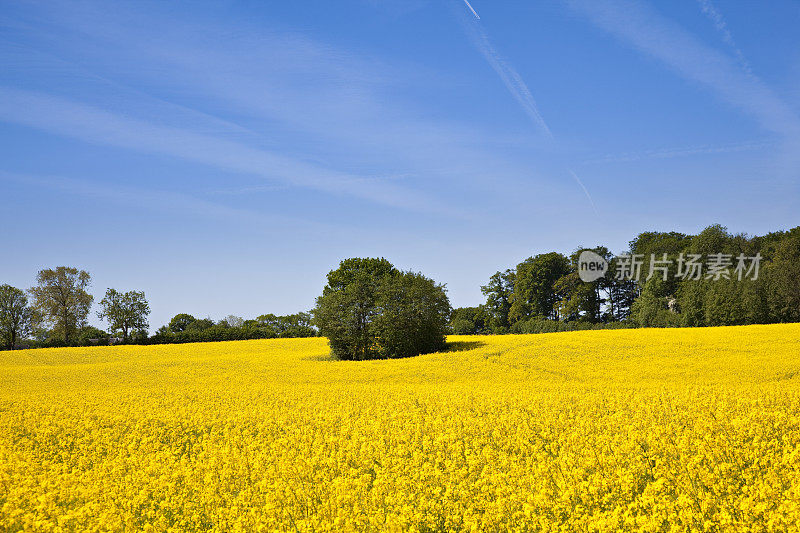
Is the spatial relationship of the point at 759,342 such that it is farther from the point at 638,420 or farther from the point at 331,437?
the point at 331,437

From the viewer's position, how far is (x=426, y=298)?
119 ft

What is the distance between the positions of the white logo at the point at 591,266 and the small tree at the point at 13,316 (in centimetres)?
6846

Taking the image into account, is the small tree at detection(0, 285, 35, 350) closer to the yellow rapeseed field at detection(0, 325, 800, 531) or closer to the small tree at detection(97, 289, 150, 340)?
the small tree at detection(97, 289, 150, 340)

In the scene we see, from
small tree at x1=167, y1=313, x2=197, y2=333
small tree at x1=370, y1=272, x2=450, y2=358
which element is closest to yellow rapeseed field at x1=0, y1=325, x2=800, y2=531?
small tree at x1=370, y1=272, x2=450, y2=358

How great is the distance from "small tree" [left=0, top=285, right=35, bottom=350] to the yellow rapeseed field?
175 feet

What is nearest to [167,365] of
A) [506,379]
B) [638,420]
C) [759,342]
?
[506,379]

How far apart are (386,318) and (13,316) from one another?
5102 centimetres

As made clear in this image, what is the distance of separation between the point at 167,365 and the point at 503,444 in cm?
3188

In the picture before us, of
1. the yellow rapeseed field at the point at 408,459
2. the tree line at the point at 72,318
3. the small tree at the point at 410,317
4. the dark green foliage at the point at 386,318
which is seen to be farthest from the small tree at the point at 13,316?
the yellow rapeseed field at the point at 408,459

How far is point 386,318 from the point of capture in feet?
115

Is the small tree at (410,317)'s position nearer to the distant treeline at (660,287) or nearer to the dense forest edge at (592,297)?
the dense forest edge at (592,297)

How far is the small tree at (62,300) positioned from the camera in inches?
2400

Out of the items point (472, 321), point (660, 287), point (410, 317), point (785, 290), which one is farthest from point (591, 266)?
point (410, 317)

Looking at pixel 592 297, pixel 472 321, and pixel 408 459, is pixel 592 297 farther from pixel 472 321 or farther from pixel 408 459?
pixel 408 459
